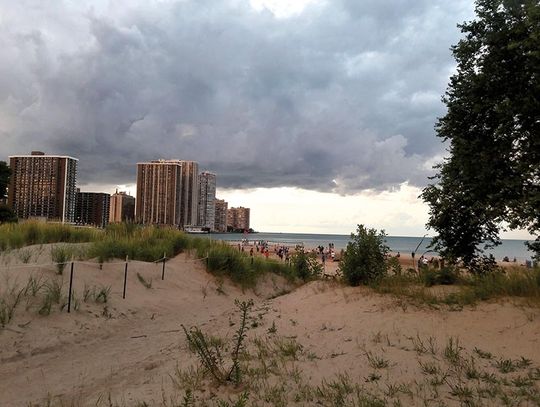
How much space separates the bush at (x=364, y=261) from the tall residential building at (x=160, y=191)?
59390 mm

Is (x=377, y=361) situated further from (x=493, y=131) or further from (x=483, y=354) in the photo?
(x=493, y=131)

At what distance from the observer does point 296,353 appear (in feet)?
21.0

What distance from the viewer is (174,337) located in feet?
29.2

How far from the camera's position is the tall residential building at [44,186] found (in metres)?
65.8

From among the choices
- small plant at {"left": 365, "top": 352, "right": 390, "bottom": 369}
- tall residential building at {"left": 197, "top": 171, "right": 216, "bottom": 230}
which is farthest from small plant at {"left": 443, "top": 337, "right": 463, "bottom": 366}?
tall residential building at {"left": 197, "top": 171, "right": 216, "bottom": 230}

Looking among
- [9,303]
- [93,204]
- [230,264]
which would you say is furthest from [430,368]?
[93,204]

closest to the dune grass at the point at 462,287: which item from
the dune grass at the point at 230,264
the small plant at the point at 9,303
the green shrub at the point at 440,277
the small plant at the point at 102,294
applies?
the green shrub at the point at 440,277

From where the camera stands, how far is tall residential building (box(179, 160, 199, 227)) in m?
89.0

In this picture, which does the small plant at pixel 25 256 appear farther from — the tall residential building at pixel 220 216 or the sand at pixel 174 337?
the tall residential building at pixel 220 216

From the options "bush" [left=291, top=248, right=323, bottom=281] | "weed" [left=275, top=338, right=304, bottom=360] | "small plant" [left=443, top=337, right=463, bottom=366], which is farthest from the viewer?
"bush" [left=291, top=248, right=323, bottom=281]

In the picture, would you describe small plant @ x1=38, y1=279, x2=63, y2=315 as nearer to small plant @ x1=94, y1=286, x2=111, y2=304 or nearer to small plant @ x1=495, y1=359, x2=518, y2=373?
small plant @ x1=94, y1=286, x2=111, y2=304

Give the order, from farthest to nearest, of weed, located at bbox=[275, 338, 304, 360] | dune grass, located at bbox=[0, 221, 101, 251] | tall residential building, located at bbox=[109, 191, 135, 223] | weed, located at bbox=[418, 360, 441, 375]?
tall residential building, located at bbox=[109, 191, 135, 223], dune grass, located at bbox=[0, 221, 101, 251], weed, located at bbox=[275, 338, 304, 360], weed, located at bbox=[418, 360, 441, 375]

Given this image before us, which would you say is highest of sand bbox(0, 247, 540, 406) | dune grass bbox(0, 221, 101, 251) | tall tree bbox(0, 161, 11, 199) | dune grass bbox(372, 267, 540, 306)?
tall tree bbox(0, 161, 11, 199)

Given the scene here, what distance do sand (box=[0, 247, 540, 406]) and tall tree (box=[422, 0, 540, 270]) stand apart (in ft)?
7.03
